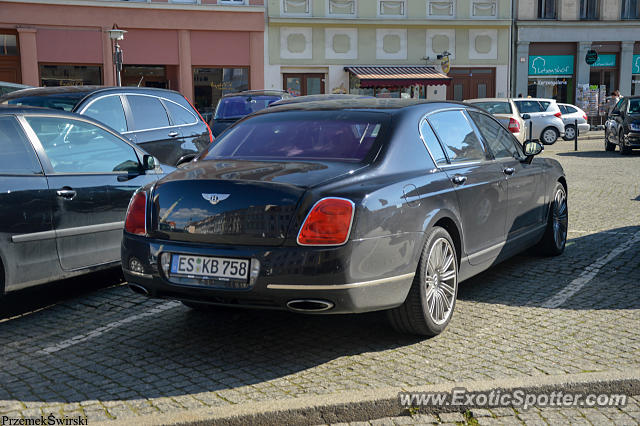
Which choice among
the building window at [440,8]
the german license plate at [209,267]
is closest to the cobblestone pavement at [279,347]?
the german license plate at [209,267]

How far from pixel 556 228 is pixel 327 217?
389cm

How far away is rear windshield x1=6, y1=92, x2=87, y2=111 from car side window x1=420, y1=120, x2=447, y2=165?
4.69 metres

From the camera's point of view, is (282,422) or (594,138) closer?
(282,422)

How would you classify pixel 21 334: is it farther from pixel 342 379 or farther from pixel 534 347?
pixel 534 347

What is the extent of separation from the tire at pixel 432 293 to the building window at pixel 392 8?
31.0 m

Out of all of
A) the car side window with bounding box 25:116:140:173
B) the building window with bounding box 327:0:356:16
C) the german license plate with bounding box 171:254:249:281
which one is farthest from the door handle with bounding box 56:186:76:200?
the building window with bounding box 327:0:356:16

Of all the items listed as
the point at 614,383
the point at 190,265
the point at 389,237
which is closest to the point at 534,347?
the point at 614,383

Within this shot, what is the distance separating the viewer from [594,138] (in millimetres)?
30547

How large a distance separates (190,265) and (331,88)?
3051 cm

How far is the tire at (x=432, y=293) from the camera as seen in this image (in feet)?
15.4

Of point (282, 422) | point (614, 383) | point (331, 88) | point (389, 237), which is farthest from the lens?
point (331, 88)

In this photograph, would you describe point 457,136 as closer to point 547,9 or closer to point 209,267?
point 209,267

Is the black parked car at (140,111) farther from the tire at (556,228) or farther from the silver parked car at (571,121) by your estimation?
the silver parked car at (571,121)

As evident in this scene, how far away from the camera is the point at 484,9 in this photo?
36.0m
